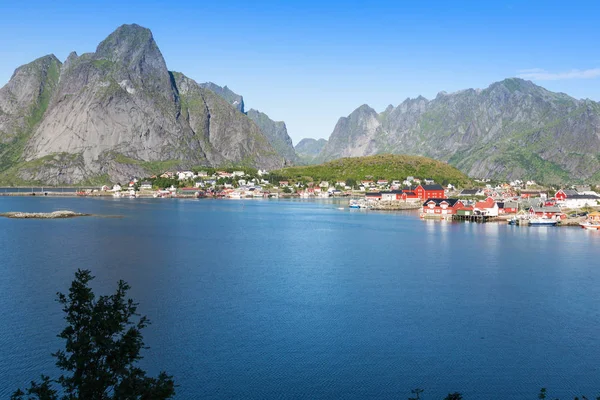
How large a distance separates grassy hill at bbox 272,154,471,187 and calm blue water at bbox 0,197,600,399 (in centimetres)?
11244

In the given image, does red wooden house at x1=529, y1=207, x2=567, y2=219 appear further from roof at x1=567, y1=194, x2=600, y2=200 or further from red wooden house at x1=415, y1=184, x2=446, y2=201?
red wooden house at x1=415, y1=184, x2=446, y2=201

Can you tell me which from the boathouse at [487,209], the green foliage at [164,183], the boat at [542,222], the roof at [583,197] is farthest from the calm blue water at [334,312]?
the green foliage at [164,183]

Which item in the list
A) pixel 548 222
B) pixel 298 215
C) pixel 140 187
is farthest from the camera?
pixel 140 187

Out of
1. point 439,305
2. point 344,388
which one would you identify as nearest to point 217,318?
point 344,388

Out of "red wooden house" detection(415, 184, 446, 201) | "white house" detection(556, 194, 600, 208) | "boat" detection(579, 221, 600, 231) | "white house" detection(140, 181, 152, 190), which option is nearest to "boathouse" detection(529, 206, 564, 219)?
"boat" detection(579, 221, 600, 231)

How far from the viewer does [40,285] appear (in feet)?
102

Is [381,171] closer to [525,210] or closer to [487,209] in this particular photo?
[525,210]

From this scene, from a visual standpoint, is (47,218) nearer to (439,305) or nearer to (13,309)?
(13,309)

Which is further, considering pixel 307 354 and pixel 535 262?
pixel 535 262

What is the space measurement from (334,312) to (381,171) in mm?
146712

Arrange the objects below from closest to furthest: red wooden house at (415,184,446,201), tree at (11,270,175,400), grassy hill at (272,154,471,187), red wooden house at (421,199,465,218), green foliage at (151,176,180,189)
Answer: tree at (11,270,175,400), red wooden house at (421,199,465,218), red wooden house at (415,184,446,201), green foliage at (151,176,180,189), grassy hill at (272,154,471,187)

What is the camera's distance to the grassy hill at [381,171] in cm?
16382

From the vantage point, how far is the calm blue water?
19.0m

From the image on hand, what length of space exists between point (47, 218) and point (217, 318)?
183 ft
